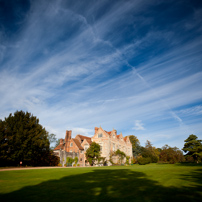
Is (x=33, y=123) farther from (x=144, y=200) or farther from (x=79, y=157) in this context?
(x=144, y=200)

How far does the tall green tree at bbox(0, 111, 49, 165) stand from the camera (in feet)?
106

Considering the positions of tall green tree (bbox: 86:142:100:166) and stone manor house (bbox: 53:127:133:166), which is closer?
tall green tree (bbox: 86:142:100:166)

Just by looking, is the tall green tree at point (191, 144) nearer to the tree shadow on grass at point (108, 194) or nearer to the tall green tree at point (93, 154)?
the tall green tree at point (93, 154)

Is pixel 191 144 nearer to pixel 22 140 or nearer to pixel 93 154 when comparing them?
pixel 93 154

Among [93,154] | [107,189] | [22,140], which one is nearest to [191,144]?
[93,154]

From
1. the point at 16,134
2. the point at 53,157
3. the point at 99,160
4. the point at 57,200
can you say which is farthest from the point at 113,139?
the point at 57,200

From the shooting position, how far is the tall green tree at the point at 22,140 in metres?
32.4

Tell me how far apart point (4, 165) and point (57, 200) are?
35.7 metres

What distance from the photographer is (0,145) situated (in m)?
30.4

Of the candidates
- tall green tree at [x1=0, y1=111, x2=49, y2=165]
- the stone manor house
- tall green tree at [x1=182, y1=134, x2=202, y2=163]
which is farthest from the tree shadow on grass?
the stone manor house

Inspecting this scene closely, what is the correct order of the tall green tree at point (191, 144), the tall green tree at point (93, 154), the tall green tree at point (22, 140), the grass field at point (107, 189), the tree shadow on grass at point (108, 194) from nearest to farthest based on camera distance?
the tree shadow on grass at point (108, 194) < the grass field at point (107, 189) < the tall green tree at point (22, 140) < the tall green tree at point (191, 144) < the tall green tree at point (93, 154)

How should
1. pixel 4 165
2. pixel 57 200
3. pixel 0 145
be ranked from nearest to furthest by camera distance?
pixel 57 200, pixel 0 145, pixel 4 165

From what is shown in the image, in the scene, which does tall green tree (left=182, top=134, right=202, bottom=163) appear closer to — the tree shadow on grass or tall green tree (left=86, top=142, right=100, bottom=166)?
tall green tree (left=86, top=142, right=100, bottom=166)

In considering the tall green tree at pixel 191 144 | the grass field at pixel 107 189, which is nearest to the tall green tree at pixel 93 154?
the tall green tree at pixel 191 144
